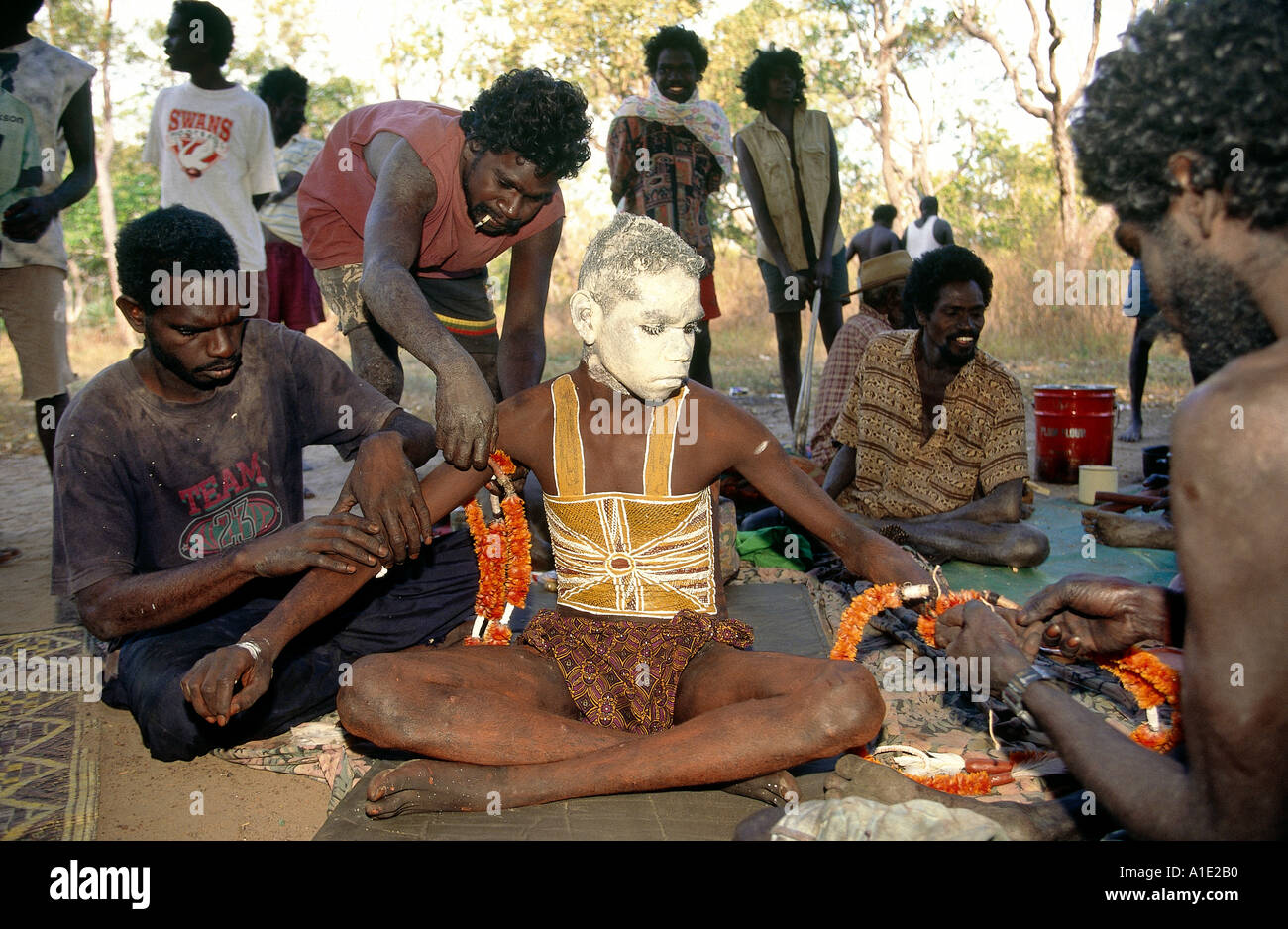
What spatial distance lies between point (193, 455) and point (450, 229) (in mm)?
1373

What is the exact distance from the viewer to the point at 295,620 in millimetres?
Result: 3086

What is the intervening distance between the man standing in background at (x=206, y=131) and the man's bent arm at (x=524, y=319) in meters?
2.48

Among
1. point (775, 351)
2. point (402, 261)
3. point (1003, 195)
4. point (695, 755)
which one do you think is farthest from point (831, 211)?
point (1003, 195)

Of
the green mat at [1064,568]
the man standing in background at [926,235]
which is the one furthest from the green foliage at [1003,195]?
the green mat at [1064,568]

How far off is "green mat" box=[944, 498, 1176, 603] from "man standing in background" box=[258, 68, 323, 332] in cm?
522

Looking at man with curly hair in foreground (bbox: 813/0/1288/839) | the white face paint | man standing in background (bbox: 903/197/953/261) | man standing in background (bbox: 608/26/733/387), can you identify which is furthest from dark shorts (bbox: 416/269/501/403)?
man standing in background (bbox: 903/197/953/261)

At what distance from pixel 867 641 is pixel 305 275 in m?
5.44

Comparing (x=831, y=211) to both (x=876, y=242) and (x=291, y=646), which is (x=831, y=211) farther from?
(x=291, y=646)

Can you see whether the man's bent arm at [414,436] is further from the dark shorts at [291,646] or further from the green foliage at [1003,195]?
the green foliage at [1003,195]

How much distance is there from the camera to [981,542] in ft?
17.0

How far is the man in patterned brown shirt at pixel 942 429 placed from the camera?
5270mm

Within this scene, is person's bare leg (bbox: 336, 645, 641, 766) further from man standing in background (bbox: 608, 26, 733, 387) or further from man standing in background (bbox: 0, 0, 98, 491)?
man standing in background (bbox: 608, 26, 733, 387)

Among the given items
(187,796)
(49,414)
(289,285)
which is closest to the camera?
(187,796)
